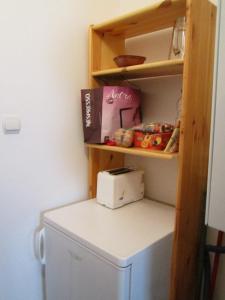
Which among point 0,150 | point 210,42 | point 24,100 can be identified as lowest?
point 0,150

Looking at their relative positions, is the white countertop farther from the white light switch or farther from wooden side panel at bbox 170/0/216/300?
the white light switch

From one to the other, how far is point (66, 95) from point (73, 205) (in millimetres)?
677

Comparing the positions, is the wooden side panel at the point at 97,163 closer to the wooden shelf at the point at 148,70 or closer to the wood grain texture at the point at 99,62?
the wood grain texture at the point at 99,62

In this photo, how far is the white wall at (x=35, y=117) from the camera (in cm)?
126

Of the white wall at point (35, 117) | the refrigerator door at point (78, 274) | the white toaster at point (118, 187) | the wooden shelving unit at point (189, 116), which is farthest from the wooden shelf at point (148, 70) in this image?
the refrigerator door at point (78, 274)

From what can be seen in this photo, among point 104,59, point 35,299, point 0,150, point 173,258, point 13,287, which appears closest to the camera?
point 173,258

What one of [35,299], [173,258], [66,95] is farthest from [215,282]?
[66,95]

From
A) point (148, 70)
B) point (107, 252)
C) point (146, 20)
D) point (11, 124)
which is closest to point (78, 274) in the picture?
point (107, 252)

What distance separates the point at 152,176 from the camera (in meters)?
1.66

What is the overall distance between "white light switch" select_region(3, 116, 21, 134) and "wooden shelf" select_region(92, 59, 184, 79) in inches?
22.0

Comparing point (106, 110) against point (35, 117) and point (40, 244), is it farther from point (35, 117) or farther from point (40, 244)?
point (40, 244)

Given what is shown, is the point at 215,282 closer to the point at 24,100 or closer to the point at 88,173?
the point at 88,173

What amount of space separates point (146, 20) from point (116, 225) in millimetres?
1114

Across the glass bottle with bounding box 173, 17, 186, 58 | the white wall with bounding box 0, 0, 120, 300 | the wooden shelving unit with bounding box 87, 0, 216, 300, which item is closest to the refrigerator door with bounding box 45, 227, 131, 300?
the white wall with bounding box 0, 0, 120, 300
